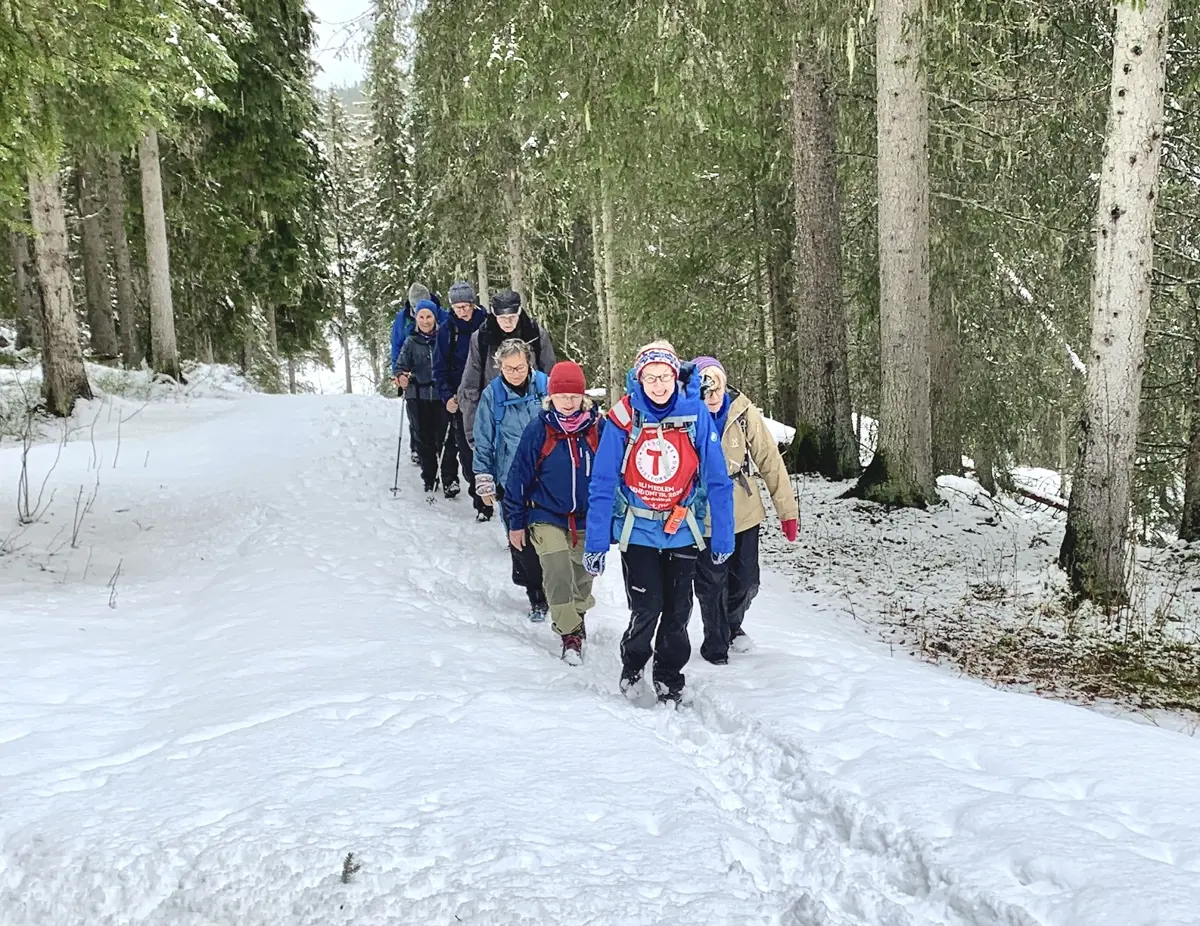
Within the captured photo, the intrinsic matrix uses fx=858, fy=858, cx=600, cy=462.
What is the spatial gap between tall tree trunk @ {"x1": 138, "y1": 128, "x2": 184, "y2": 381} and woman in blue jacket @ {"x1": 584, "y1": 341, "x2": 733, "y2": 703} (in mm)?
13708

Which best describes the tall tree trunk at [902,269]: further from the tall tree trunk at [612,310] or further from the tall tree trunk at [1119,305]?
the tall tree trunk at [612,310]

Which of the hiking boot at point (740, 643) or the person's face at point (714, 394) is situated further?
the hiking boot at point (740, 643)

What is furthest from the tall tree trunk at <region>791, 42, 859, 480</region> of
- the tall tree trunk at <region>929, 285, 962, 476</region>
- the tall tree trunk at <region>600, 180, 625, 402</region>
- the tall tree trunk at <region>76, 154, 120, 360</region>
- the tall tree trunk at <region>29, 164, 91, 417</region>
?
the tall tree trunk at <region>76, 154, 120, 360</region>

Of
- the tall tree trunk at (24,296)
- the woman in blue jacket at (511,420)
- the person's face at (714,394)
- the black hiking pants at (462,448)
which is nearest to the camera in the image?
the person's face at (714,394)

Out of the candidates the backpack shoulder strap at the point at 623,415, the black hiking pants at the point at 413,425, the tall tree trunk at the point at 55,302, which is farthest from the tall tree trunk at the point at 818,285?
the tall tree trunk at the point at 55,302

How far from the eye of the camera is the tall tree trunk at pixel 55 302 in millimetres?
11805

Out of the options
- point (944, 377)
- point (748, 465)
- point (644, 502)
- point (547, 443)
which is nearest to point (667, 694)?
point (644, 502)

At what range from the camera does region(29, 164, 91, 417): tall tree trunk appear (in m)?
11.8

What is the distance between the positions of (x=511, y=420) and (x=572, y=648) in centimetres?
195

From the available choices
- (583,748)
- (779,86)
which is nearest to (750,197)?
(779,86)

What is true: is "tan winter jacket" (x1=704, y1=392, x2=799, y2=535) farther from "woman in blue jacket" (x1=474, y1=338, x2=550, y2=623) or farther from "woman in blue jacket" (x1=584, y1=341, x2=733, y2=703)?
"woman in blue jacket" (x1=474, y1=338, x2=550, y2=623)

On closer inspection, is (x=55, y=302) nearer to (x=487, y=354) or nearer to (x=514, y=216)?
(x=487, y=354)

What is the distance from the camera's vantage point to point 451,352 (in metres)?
8.92

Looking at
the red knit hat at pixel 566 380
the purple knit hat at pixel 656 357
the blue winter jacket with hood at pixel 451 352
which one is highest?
the blue winter jacket with hood at pixel 451 352
